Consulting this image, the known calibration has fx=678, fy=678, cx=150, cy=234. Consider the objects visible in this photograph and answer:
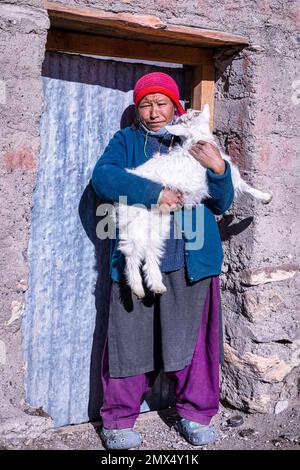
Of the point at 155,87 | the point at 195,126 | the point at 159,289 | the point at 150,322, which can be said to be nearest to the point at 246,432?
the point at 150,322

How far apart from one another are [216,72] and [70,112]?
2.84 ft

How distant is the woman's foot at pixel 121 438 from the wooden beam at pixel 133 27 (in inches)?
77.9

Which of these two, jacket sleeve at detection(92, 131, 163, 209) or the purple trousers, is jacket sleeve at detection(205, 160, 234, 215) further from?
the purple trousers

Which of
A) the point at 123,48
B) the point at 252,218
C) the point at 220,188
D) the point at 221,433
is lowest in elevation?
the point at 221,433

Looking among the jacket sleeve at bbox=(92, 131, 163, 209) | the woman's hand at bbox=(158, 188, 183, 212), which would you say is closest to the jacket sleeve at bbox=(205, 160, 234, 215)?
the woman's hand at bbox=(158, 188, 183, 212)

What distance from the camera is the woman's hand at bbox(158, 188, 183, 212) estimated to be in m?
3.10

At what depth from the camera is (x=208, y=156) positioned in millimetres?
3148

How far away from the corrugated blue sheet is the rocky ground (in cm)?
19

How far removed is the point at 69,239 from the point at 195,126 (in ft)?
2.93

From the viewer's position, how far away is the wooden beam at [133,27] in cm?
302

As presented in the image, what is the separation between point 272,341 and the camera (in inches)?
148

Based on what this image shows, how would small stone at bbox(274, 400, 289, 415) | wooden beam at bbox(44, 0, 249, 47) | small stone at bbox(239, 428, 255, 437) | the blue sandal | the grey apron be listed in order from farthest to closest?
small stone at bbox(274, 400, 289, 415)
small stone at bbox(239, 428, 255, 437)
the blue sandal
the grey apron
wooden beam at bbox(44, 0, 249, 47)

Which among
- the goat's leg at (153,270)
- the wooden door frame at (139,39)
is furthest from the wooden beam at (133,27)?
the goat's leg at (153,270)

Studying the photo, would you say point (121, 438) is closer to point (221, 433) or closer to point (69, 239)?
point (221, 433)
